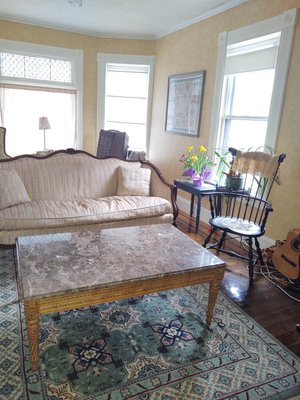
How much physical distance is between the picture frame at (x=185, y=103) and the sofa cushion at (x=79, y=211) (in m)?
1.59

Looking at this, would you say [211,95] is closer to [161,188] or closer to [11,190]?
[161,188]

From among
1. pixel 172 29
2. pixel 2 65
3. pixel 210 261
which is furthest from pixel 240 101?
pixel 2 65

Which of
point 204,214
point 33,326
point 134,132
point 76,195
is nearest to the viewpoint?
point 33,326

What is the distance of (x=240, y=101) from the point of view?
361cm

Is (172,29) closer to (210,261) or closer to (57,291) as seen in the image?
(210,261)

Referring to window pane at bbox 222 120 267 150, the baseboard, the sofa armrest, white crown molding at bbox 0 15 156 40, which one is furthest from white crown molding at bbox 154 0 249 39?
the baseboard

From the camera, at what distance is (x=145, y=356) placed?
1.74 meters

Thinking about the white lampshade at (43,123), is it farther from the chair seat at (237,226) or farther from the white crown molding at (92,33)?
the chair seat at (237,226)

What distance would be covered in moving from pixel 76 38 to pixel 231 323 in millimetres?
4987

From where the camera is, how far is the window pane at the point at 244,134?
3.36 m

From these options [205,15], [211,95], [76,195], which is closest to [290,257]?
[76,195]

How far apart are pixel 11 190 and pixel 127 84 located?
339 centimetres

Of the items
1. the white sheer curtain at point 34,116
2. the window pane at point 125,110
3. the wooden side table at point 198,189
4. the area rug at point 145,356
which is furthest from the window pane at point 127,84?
the area rug at point 145,356

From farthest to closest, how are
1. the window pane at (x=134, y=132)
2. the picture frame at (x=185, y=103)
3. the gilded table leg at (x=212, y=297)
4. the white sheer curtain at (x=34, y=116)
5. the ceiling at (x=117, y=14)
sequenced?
the window pane at (x=134, y=132) < the white sheer curtain at (x=34, y=116) < the picture frame at (x=185, y=103) < the ceiling at (x=117, y=14) < the gilded table leg at (x=212, y=297)
